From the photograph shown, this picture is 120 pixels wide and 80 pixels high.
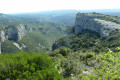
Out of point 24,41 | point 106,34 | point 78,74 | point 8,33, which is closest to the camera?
point 78,74

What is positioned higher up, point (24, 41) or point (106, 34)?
point (106, 34)

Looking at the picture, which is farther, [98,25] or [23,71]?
[98,25]

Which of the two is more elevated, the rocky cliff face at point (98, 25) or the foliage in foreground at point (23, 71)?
the rocky cliff face at point (98, 25)

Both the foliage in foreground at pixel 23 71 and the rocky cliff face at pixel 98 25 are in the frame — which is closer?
the foliage in foreground at pixel 23 71

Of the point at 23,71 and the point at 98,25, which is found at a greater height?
the point at 98,25

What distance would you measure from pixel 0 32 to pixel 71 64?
4799 inches

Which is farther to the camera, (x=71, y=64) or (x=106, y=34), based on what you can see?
(x=106, y=34)

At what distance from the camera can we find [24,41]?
14562 centimetres

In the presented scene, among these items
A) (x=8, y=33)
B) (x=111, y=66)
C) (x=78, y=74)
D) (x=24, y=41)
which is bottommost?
(x=24, y=41)

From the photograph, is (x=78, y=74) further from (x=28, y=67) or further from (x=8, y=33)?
(x=8, y=33)

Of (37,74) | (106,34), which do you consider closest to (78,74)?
(37,74)

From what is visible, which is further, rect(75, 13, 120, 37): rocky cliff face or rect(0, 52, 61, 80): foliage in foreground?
rect(75, 13, 120, 37): rocky cliff face

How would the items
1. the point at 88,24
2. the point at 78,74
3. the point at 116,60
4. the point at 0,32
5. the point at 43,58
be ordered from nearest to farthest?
the point at 116,60 < the point at 43,58 < the point at 78,74 < the point at 88,24 < the point at 0,32

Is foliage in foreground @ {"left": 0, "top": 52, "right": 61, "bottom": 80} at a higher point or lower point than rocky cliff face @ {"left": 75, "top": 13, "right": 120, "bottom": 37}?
lower
